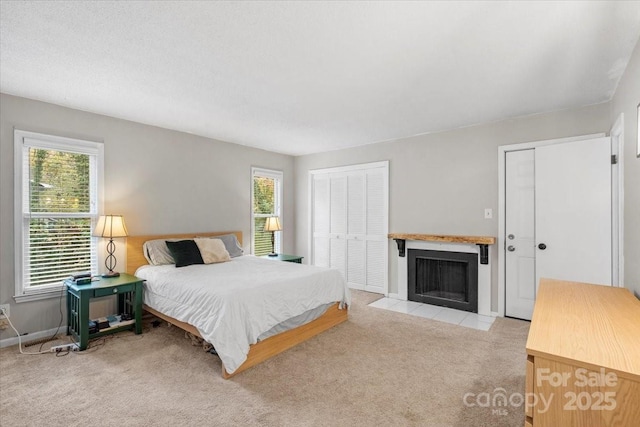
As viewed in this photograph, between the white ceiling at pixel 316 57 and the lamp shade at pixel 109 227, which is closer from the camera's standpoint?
the white ceiling at pixel 316 57

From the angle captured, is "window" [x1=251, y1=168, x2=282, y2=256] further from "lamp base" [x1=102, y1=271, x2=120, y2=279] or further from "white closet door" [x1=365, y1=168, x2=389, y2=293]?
"lamp base" [x1=102, y1=271, x2=120, y2=279]

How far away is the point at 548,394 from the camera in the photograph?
1044mm

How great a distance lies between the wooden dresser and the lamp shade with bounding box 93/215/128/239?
144 inches

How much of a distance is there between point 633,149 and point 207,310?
10.9ft

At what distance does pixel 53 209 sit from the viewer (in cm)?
319

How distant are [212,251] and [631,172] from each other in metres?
4.05

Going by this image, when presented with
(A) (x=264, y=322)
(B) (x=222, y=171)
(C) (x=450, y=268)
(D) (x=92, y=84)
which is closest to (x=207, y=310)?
(A) (x=264, y=322)

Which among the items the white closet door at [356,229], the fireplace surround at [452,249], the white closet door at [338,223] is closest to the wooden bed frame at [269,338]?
the fireplace surround at [452,249]

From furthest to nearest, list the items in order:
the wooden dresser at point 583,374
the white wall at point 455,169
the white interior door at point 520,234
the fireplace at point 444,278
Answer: the fireplace at point 444,278 < the white interior door at point 520,234 < the white wall at point 455,169 < the wooden dresser at point 583,374

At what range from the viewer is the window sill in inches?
118

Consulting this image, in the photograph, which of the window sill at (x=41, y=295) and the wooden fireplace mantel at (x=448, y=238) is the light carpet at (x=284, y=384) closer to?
the window sill at (x=41, y=295)

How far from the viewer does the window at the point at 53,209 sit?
3012 mm

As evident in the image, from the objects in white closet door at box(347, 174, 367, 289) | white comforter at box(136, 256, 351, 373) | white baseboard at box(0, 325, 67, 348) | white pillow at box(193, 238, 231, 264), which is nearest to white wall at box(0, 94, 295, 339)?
white baseboard at box(0, 325, 67, 348)

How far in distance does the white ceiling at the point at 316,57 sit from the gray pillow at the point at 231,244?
176cm
